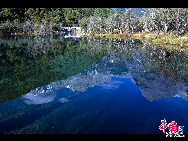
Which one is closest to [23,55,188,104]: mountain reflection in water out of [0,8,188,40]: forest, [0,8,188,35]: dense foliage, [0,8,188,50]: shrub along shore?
[0,8,188,50]: shrub along shore

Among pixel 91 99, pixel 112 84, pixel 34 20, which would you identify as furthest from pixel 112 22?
pixel 91 99

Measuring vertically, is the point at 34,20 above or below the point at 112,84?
above

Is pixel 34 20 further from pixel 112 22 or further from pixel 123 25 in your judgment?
pixel 123 25

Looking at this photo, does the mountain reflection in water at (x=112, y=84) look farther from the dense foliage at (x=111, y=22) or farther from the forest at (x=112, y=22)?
the dense foliage at (x=111, y=22)

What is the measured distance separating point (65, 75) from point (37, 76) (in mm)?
3210

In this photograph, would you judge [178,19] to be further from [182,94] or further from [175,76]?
[182,94]

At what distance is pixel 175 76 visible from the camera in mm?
19734

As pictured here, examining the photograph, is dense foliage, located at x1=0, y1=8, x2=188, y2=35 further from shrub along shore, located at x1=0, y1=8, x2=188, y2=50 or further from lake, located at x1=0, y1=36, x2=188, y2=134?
lake, located at x1=0, y1=36, x2=188, y2=134

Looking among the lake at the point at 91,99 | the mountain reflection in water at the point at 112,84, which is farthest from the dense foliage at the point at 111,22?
the lake at the point at 91,99

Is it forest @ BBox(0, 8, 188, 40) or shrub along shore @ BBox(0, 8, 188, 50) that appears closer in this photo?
shrub along shore @ BBox(0, 8, 188, 50)

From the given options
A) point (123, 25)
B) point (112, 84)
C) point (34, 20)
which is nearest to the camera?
point (112, 84)

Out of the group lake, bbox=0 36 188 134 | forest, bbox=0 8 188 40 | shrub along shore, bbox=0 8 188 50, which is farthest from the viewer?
forest, bbox=0 8 188 40
